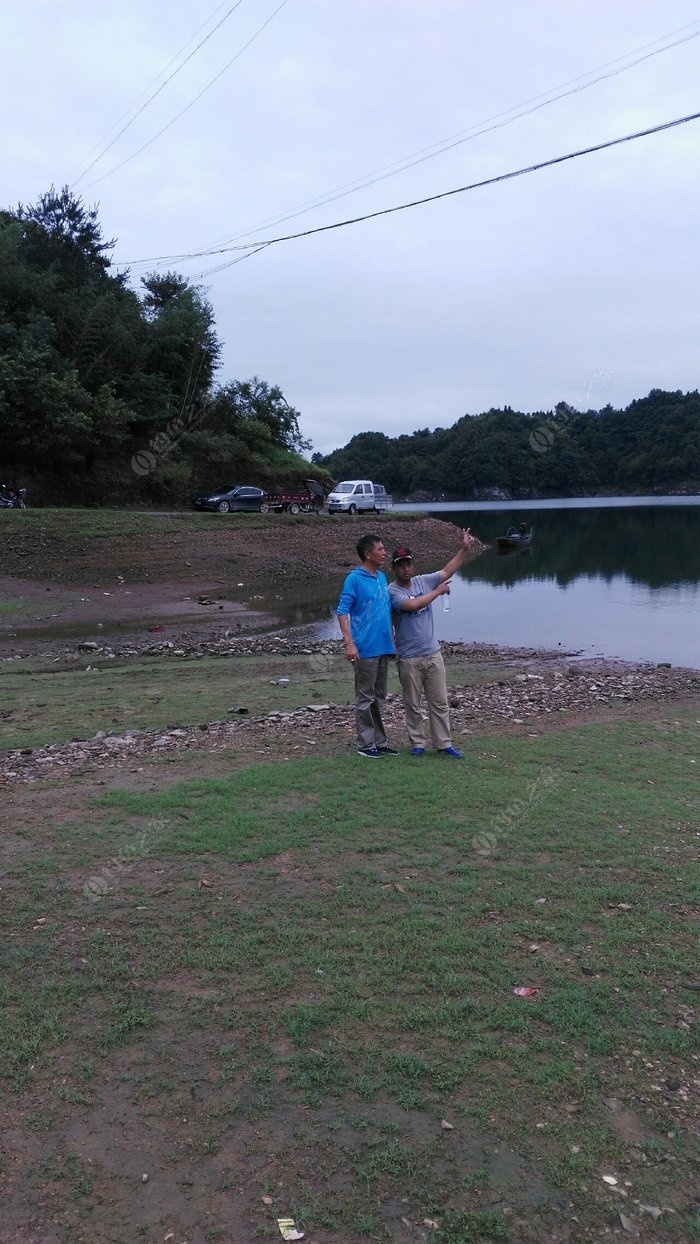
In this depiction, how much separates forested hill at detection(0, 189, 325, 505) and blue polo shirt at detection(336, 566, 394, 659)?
3390cm

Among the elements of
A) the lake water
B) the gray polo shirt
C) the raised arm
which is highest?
the raised arm

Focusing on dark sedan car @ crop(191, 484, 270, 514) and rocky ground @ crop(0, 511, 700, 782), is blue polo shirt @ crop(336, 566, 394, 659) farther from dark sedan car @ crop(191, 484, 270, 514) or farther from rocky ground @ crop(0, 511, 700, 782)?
dark sedan car @ crop(191, 484, 270, 514)

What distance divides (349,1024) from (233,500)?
42094 mm

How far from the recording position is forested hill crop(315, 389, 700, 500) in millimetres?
112438

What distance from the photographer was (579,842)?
6.66 metres

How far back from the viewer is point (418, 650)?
8953 mm

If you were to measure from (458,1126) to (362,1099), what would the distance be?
421mm

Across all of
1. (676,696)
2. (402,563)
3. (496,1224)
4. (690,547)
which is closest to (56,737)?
(402,563)

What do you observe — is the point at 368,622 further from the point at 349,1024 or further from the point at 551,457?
the point at 551,457

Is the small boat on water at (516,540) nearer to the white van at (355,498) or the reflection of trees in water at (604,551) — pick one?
the reflection of trees in water at (604,551)

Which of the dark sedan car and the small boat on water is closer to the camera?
the dark sedan car

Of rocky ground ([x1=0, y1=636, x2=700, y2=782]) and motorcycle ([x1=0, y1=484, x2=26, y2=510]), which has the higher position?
motorcycle ([x1=0, y1=484, x2=26, y2=510])

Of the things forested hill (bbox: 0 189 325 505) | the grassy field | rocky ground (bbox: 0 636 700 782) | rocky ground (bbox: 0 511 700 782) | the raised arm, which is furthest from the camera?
forested hill (bbox: 0 189 325 505)

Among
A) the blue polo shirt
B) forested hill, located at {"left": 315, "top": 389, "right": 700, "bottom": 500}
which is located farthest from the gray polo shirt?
forested hill, located at {"left": 315, "top": 389, "right": 700, "bottom": 500}
